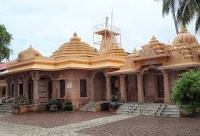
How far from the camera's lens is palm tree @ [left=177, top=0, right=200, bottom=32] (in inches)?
548

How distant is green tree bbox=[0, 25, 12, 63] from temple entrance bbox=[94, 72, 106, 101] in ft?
38.2

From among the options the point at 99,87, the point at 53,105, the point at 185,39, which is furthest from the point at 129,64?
the point at 53,105

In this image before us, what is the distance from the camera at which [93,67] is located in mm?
20672

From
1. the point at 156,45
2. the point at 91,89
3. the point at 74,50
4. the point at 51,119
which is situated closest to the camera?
the point at 51,119

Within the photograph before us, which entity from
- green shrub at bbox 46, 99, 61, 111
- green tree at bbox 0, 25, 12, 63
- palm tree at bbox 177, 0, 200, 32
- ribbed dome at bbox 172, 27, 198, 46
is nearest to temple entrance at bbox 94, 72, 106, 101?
green shrub at bbox 46, 99, 61, 111

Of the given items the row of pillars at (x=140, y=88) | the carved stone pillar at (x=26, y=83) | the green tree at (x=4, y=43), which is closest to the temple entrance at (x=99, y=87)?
the row of pillars at (x=140, y=88)

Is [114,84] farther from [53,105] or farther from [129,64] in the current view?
[53,105]

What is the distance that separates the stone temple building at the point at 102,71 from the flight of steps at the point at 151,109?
737 mm

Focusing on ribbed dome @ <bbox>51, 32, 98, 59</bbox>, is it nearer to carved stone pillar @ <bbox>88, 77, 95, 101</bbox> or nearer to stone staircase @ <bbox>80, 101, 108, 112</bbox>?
carved stone pillar @ <bbox>88, 77, 95, 101</bbox>

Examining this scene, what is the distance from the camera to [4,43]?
2698 centimetres

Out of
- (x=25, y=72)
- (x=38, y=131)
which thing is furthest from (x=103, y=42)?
(x=38, y=131)

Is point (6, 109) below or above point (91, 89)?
below

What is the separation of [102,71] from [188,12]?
853cm

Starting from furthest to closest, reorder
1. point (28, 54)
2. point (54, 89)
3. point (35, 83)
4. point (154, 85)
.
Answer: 1. point (28, 54)
2. point (54, 89)
3. point (35, 83)
4. point (154, 85)
